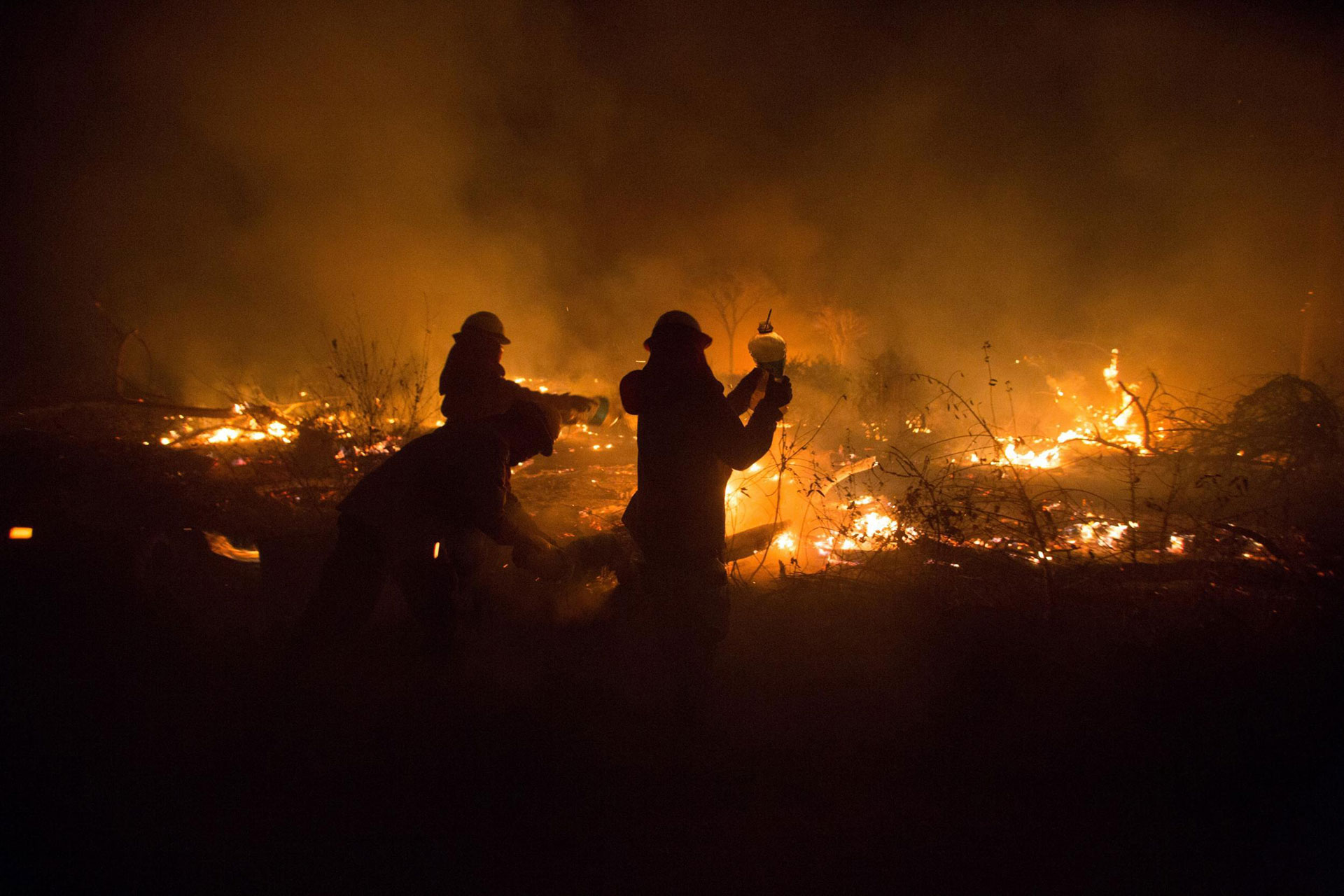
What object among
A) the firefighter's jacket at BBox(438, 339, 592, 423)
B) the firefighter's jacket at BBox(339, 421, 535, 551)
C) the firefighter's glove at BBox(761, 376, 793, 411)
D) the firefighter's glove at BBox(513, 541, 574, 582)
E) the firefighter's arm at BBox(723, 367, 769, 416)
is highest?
the firefighter's jacket at BBox(438, 339, 592, 423)

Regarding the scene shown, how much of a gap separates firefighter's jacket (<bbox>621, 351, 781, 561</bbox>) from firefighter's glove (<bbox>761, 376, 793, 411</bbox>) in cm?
2

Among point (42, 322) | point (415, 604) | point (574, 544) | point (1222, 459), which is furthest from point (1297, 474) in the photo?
point (42, 322)

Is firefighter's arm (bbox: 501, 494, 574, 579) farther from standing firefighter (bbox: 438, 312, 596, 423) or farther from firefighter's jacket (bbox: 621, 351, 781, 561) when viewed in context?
standing firefighter (bbox: 438, 312, 596, 423)

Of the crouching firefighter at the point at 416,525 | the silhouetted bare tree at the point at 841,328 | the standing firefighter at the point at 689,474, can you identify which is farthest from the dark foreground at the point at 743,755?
the silhouetted bare tree at the point at 841,328

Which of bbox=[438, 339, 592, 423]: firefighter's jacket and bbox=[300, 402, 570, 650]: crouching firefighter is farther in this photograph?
bbox=[438, 339, 592, 423]: firefighter's jacket

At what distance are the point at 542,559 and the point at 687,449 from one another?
1037 millimetres

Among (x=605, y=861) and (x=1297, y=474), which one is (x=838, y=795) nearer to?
(x=605, y=861)

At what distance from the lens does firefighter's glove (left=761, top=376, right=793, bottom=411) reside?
2592 mm

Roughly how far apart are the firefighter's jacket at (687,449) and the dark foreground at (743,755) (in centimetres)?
88

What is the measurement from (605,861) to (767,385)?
2.06 metres

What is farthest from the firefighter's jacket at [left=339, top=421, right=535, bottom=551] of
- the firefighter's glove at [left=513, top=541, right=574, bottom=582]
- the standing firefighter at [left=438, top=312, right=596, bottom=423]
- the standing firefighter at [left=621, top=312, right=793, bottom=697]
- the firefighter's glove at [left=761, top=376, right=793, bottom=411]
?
the firefighter's glove at [left=761, top=376, right=793, bottom=411]

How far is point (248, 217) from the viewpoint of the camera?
611 inches

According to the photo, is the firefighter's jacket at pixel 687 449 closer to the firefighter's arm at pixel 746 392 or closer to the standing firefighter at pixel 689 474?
the standing firefighter at pixel 689 474

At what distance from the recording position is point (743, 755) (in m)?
2.58
